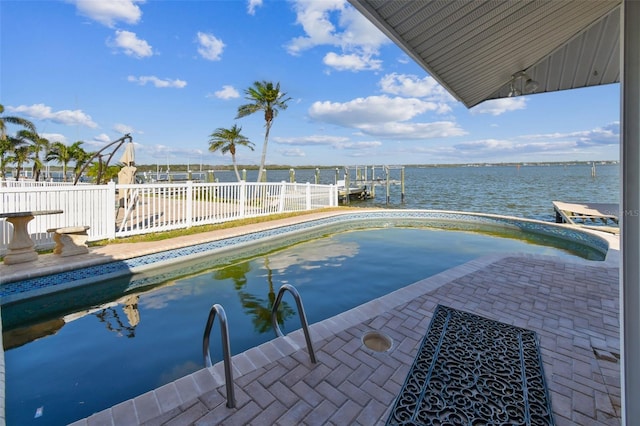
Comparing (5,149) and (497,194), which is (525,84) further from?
(5,149)

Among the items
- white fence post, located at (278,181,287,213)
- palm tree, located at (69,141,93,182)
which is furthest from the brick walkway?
palm tree, located at (69,141,93,182)

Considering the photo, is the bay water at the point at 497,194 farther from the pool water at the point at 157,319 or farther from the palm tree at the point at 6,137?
the palm tree at the point at 6,137

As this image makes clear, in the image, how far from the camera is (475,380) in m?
2.08

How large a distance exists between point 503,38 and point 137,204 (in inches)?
330

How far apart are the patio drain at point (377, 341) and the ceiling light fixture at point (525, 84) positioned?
134 inches

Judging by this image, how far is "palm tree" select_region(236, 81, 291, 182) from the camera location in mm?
15594

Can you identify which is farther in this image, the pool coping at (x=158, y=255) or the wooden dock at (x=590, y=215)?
the wooden dock at (x=590, y=215)

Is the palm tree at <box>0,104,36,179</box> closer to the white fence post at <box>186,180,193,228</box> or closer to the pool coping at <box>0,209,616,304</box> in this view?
the white fence post at <box>186,180,193,228</box>

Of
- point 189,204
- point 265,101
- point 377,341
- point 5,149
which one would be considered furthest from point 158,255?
point 5,149

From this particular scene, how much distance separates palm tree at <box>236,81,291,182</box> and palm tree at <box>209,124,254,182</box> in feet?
5.74

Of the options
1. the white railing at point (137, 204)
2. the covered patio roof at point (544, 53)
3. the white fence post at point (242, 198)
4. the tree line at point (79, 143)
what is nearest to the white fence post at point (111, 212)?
the white railing at point (137, 204)

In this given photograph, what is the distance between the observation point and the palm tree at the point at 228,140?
690 inches

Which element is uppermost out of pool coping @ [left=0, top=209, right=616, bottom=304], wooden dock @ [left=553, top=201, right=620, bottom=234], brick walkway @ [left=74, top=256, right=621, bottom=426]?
wooden dock @ [left=553, top=201, right=620, bottom=234]

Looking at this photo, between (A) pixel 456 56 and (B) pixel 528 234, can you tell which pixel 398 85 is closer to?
(B) pixel 528 234
